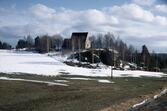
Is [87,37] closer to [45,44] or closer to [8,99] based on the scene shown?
[45,44]

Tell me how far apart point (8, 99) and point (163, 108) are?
19120mm

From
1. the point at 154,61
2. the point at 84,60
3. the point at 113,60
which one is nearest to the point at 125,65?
the point at 113,60

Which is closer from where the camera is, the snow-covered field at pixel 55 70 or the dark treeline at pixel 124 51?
the snow-covered field at pixel 55 70

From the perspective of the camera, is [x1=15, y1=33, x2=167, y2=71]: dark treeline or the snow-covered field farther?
[x1=15, y1=33, x2=167, y2=71]: dark treeline

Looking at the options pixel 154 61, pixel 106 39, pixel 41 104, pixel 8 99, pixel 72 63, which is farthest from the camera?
pixel 106 39

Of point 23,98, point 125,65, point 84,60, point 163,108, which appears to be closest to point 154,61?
point 125,65

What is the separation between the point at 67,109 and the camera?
24484 millimetres

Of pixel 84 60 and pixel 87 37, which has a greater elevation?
pixel 87 37

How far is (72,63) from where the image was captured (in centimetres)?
10725

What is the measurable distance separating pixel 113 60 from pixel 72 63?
50.6 ft

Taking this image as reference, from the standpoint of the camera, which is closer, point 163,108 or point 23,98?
point 163,108

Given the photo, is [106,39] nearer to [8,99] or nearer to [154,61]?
[154,61]

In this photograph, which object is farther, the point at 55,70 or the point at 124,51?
the point at 124,51

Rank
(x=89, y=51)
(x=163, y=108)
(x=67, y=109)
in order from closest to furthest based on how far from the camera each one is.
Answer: (x=163, y=108), (x=67, y=109), (x=89, y=51)
